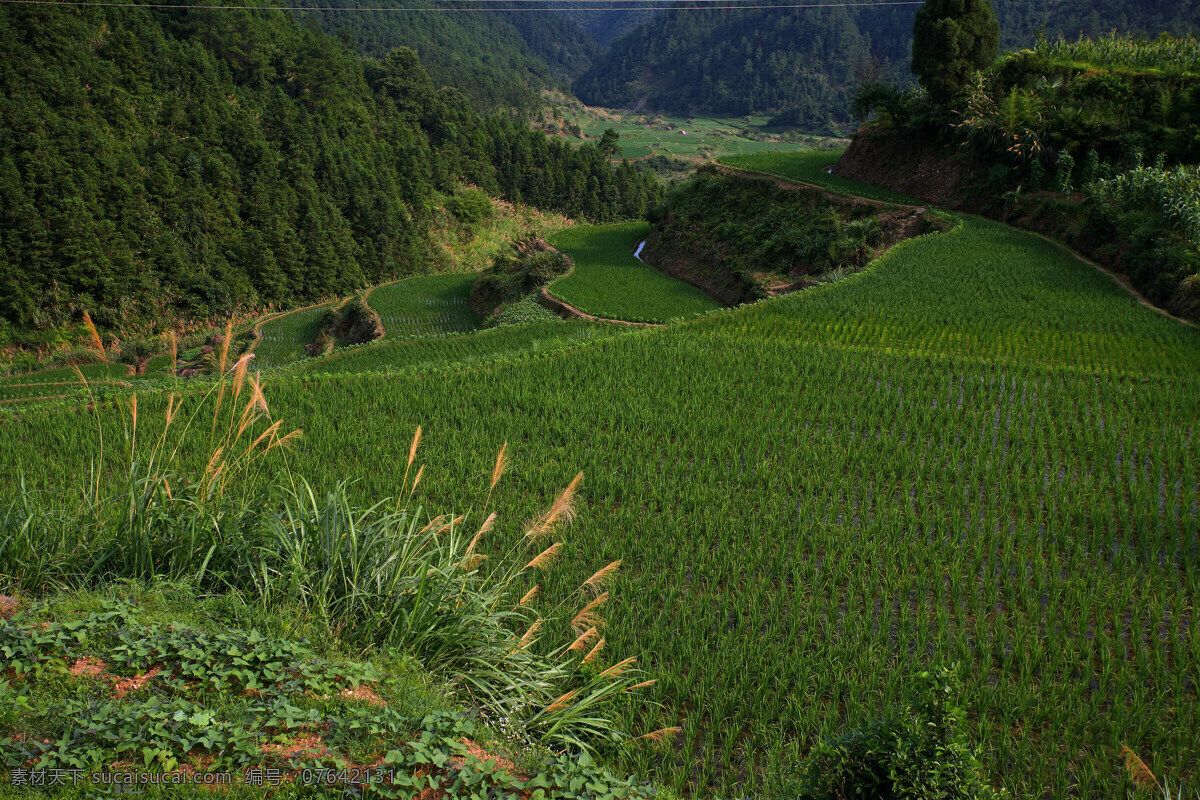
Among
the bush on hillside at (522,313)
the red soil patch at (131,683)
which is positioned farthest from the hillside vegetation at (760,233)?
the red soil patch at (131,683)

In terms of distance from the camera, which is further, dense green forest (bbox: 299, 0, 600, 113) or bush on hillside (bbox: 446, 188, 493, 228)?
dense green forest (bbox: 299, 0, 600, 113)

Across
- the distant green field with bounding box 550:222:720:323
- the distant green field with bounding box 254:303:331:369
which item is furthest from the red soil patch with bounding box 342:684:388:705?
the distant green field with bounding box 254:303:331:369

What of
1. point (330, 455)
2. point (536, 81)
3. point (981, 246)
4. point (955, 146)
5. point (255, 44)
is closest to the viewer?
point (330, 455)

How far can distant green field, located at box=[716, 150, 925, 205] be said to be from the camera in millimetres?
24375

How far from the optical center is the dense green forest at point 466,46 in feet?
331

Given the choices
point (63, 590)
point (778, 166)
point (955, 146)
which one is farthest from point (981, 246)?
point (63, 590)

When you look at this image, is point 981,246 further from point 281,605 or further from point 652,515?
point 281,605

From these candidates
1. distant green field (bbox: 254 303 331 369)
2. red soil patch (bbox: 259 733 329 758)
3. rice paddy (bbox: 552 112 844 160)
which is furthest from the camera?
rice paddy (bbox: 552 112 844 160)

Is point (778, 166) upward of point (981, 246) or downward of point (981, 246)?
upward

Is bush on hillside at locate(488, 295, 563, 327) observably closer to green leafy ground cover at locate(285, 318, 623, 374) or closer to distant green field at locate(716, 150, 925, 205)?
green leafy ground cover at locate(285, 318, 623, 374)

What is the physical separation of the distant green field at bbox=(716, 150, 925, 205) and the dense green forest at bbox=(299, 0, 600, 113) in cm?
5889

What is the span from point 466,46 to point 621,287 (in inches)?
4930

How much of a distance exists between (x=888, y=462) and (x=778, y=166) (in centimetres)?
2508

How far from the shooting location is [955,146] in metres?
23.3
